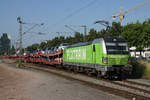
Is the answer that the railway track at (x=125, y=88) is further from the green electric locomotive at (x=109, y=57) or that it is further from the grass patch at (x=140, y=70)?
the grass patch at (x=140, y=70)

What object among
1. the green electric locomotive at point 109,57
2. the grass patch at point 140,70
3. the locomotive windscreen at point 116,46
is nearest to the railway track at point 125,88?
the green electric locomotive at point 109,57

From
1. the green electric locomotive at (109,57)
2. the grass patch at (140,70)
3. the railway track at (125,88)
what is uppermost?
the green electric locomotive at (109,57)

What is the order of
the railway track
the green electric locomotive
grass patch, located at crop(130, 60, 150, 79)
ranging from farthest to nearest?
grass patch, located at crop(130, 60, 150, 79), the green electric locomotive, the railway track

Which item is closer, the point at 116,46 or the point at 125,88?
the point at 125,88

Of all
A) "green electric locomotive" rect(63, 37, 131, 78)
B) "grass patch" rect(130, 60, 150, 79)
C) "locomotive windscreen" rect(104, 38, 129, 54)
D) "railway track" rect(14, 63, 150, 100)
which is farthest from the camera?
"grass patch" rect(130, 60, 150, 79)

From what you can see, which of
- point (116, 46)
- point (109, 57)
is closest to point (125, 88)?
point (109, 57)

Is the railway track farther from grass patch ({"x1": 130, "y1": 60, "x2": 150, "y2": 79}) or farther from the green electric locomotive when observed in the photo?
grass patch ({"x1": 130, "y1": 60, "x2": 150, "y2": 79})

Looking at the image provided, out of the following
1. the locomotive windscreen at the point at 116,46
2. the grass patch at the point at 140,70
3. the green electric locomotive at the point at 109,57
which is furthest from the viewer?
the grass patch at the point at 140,70

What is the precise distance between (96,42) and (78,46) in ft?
15.0

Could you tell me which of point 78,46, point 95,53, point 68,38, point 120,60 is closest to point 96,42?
point 95,53

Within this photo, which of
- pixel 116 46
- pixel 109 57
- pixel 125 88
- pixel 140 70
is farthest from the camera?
pixel 140 70

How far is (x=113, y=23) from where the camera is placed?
125 ft

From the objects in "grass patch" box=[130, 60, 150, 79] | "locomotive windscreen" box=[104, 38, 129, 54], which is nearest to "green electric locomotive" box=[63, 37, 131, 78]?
"locomotive windscreen" box=[104, 38, 129, 54]

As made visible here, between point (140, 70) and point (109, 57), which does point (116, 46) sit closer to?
point (109, 57)
